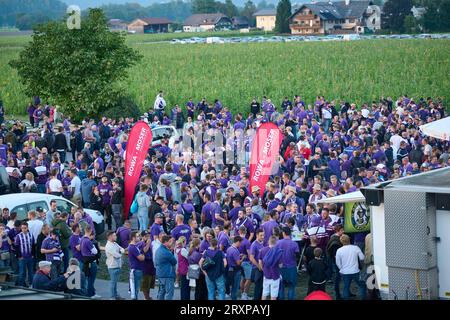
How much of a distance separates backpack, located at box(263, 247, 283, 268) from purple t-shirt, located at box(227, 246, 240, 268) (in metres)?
0.59

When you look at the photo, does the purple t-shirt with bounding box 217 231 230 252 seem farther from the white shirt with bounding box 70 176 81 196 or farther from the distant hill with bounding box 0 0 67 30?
the distant hill with bounding box 0 0 67 30

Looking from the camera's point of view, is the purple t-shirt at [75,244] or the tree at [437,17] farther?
the tree at [437,17]

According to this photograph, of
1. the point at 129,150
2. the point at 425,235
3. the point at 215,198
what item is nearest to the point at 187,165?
the point at 129,150

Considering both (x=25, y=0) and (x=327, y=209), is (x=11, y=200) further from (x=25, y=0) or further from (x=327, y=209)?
(x=25, y=0)

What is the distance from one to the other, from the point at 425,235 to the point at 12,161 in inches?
547

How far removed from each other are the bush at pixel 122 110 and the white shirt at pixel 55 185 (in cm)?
1510

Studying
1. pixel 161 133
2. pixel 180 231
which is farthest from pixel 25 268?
pixel 161 133

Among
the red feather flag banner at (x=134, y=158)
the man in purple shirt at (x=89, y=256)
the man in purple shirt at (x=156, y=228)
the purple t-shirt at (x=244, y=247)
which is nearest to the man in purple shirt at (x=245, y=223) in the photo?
the man in purple shirt at (x=156, y=228)

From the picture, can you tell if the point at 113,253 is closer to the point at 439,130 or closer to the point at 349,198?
the point at 349,198

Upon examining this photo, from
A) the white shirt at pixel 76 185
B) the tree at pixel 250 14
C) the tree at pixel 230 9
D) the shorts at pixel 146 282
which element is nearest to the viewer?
the shorts at pixel 146 282

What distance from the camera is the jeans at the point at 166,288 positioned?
1513cm

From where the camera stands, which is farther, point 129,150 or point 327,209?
point 129,150

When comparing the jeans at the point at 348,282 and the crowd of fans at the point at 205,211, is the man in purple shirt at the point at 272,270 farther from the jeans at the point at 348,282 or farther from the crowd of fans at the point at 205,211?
the jeans at the point at 348,282

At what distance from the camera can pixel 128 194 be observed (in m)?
21.2
